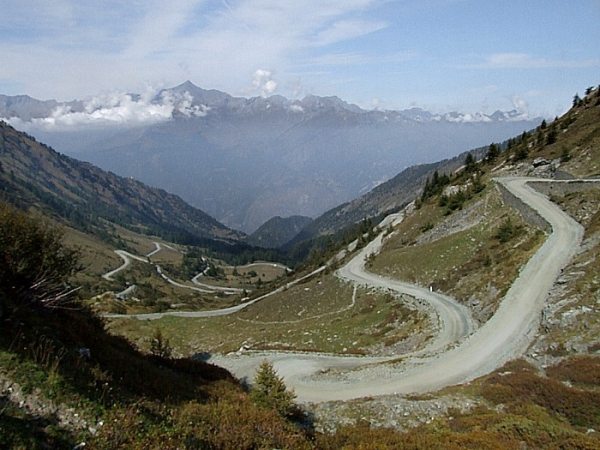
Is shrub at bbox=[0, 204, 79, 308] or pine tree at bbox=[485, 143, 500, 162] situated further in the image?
pine tree at bbox=[485, 143, 500, 162]

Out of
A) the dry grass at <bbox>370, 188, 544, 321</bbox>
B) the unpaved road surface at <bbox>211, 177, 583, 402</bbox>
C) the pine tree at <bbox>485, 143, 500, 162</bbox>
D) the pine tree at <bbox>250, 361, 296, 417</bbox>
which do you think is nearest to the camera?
the pine tree at <bbox>250, 361, 296, 417</bbox>

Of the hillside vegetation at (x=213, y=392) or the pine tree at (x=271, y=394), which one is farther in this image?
the pine tree at (x=271, y=394)

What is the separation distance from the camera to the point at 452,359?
26.0m

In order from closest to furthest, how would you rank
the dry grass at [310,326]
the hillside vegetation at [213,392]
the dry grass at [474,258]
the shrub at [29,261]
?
1. the hillside vegetation at [213,392]
2. the shrub at [29,261]
3. the dry grass at [310,326]
4. the dry grass at [474,258]

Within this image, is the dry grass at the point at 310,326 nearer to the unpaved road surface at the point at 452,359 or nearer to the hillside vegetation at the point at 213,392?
the hillside vegetation at the point at 213,392

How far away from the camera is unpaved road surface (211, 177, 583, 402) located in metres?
23.7

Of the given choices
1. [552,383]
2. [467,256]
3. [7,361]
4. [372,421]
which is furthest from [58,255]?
[467,256]

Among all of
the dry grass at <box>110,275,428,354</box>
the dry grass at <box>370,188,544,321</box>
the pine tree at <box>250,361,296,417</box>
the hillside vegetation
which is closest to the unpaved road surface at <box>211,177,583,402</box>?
the hillside vegetation

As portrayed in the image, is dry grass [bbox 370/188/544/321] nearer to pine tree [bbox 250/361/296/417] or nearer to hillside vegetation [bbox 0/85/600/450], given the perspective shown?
hillside vegetation [bbox 0/85/600/450]

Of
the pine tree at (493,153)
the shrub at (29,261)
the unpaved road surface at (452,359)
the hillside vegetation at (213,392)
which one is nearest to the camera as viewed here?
the hillside vegetation at (213,392)

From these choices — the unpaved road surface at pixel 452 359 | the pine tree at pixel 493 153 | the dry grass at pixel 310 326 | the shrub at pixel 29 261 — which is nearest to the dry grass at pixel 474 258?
the unpaved road surface at pixel 452 359

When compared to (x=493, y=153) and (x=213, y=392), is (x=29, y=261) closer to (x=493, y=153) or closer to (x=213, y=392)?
(x=213, y=392)

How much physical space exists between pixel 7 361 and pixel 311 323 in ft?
129

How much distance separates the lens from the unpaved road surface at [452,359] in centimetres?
2373
